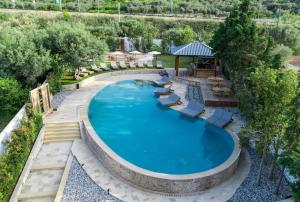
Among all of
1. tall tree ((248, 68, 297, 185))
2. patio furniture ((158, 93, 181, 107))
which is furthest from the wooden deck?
tall tree ((248, 68, 297, 185))

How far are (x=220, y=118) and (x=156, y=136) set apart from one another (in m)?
4.58

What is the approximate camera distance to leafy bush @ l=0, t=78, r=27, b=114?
55.9ft

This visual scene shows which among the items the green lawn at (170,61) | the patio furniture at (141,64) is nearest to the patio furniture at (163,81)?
the patio furniture at (141,64)

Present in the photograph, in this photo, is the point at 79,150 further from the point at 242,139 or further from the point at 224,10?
the point at 224,10

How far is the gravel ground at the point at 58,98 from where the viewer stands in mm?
19219

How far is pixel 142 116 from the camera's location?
18.5 meters

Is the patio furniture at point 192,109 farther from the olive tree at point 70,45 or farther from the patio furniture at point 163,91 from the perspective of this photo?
the olive tree at point 70,45

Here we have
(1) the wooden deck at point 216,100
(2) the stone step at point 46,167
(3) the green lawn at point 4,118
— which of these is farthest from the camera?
(1) the wooden deck at point 216,100

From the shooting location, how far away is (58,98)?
2038 cm

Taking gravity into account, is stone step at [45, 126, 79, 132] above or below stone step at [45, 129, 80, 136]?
above

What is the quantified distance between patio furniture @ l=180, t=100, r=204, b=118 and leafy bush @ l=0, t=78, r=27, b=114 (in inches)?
443

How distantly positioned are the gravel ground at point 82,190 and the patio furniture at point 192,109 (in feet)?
28.2

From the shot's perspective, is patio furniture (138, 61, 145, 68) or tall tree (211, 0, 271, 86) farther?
patio furniture (138, 61, 145, 68)

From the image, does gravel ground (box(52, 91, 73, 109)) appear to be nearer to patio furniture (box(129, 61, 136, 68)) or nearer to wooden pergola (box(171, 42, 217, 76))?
patio furniture (box(129, 61, 136, 68))
